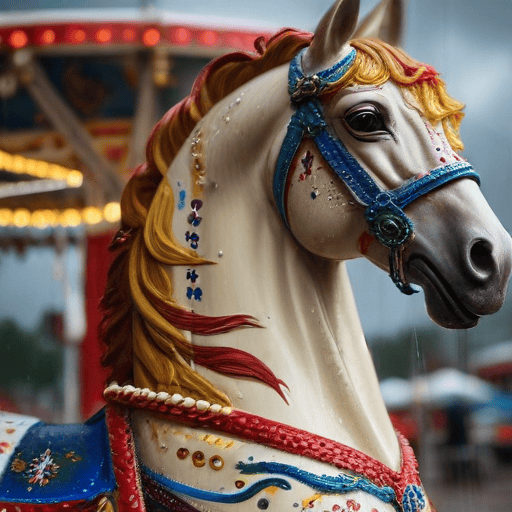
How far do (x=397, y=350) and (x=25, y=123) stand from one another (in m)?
2.24

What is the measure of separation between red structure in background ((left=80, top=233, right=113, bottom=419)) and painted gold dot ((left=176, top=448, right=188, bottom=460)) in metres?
3.00

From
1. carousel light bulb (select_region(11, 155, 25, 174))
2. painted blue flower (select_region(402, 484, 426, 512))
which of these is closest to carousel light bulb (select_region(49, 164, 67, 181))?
carousel light bulb (select_region(11, 155, 25, 174))

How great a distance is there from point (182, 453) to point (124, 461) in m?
0.08

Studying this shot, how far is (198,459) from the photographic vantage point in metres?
1.17

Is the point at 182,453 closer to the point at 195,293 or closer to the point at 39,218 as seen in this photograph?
the point at 195,293

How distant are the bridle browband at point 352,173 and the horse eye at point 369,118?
0.04 meters

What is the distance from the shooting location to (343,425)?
48.1 inches

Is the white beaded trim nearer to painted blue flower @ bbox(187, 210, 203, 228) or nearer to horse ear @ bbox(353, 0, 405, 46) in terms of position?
painted blue flower @ bbox(187, 210, 203, 228)

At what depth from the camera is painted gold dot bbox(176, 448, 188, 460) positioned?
118cm

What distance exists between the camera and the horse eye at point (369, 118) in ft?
3.81

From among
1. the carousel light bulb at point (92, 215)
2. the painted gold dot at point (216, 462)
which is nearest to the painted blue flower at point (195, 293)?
the painted gold dot at point (216, 462)

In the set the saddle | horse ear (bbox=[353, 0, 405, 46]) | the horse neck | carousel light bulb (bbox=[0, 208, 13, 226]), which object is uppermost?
carousel light bulb (bbox=[0, 208, 13, 226])

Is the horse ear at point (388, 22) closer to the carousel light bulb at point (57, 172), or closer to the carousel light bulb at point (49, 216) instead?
the carousel light bulb at point (57, 172)

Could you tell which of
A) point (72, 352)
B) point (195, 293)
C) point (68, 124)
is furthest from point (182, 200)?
point (72, 352)
